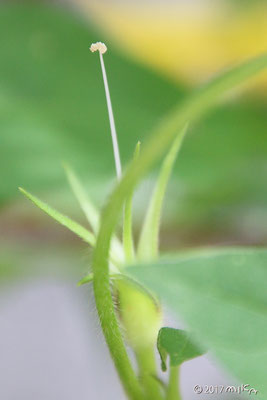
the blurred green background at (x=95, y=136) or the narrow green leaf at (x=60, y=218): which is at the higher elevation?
the blurred green background at (x=95, y=136)

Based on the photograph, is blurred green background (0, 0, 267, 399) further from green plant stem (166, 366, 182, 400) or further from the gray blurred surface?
green plant stem (166, 366, 182, 400)

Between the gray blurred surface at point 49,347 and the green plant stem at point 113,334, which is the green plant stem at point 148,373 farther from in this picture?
the gray blurred surface at point 49,347

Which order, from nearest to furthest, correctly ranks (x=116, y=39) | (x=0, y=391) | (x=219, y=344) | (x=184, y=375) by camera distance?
(x=219, y=344)
(x=184, y=375)
(x=0, y=391)
(x=116, y=39)

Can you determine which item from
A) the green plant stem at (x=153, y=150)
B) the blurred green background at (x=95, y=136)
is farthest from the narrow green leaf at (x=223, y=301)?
the blurred green background at (x=95, y=136)

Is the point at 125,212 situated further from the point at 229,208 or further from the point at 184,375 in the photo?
the point at 229,208

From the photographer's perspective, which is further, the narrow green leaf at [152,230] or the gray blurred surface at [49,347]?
the gray blurred surface at [49,347]

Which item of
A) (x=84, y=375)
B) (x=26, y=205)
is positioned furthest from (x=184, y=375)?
(x=26, y=205)

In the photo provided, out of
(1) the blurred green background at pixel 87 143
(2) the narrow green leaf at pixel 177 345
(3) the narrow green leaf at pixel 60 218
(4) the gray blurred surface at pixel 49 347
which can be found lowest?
(2) the narrow green leaf at pixel 177 345
